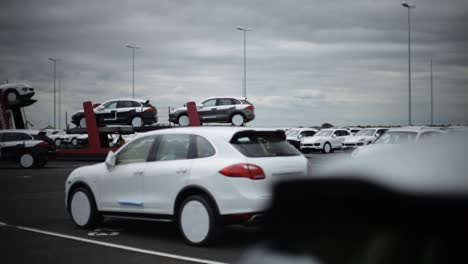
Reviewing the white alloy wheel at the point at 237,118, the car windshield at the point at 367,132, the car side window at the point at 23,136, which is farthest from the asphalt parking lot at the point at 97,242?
the car windshield at the point at 367,132

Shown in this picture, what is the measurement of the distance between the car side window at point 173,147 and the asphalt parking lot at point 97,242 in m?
1.18

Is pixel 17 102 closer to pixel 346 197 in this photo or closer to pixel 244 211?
pixel 244 211

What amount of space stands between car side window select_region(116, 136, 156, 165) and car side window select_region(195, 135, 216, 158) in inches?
37.1

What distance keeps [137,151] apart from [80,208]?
147 centimetres

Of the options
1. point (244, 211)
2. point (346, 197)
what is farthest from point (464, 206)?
point (244, 211)

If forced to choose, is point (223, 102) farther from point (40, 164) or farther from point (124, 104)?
point (40, 164)

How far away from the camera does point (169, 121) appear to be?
27703 millimetres

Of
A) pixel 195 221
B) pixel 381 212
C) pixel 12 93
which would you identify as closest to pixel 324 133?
pixel 12 93

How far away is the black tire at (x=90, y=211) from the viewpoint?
9.23 meters

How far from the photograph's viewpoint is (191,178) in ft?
25.3

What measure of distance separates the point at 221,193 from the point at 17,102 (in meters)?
27.9

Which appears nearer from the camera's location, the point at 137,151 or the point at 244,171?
the point at 244,171

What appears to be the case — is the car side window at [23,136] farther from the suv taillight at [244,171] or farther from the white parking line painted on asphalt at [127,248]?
the suv taillight at [244,171]

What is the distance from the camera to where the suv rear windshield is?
25.5ft
